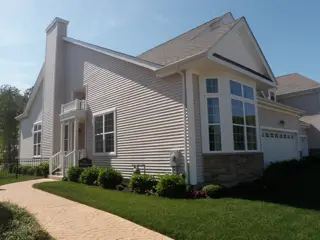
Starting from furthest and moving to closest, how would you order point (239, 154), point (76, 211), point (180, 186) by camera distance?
point (239, 154) < point (180, 186) < point (76, 211)

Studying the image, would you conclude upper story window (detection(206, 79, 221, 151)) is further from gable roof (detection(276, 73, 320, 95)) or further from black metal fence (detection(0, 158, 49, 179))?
gable roof (detection(276, 73, 320, 95))

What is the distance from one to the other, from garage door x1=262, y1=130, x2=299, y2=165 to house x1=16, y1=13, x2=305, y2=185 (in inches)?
2.4

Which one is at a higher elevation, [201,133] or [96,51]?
[96,51]

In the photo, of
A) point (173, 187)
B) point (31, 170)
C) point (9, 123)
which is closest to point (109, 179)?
point (173, 187)

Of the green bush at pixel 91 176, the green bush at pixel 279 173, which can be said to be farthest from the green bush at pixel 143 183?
the green bush at pixel 279 173

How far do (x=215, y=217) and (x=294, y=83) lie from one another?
73.8ft

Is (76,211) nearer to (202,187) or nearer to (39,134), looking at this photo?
(202,187)

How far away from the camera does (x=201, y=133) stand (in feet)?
33.8

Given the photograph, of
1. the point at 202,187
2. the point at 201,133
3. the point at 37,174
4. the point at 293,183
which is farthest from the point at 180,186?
the point at 37,174

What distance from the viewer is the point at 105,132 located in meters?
14.4

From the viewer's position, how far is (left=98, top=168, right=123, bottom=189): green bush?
1135cm

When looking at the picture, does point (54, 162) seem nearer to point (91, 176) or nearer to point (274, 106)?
point (91, 176)

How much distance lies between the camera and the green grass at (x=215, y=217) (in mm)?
5352

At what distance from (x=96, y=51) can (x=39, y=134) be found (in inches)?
390
